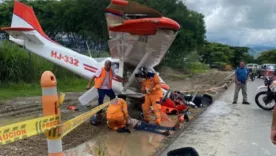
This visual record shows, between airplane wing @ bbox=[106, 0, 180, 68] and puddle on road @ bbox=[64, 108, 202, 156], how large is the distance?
2.35 meters

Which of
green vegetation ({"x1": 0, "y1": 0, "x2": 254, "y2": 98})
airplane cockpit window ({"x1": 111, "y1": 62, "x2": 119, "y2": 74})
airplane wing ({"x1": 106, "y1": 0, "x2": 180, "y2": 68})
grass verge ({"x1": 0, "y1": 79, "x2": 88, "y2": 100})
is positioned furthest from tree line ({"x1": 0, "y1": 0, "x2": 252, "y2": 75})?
airplane wing ({"x1": 106, "y1": 0, "x2": 180, "y2": 68})

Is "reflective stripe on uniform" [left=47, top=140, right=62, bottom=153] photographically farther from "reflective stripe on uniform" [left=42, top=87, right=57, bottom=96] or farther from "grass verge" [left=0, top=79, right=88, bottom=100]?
"grass verge" [left=0, top=79, right=88, bottom=100]

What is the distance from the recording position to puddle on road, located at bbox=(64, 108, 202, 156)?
6.19 meters

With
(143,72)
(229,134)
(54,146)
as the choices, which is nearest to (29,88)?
(143,72)

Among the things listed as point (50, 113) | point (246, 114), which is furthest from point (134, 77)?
point (50, 113)

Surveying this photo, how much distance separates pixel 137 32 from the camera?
793cm

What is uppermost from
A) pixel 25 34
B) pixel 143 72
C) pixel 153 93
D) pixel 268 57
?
pixel 25 34

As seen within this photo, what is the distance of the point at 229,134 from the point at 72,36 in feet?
110

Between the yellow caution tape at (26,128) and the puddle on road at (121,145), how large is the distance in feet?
10.1

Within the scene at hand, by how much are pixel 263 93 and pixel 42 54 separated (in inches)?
305

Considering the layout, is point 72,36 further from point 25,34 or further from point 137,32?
point 137,32

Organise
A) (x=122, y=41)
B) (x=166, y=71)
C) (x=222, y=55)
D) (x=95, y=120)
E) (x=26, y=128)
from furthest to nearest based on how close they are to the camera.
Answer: (x=222, y=55), (x=166, y=71), (x=122, y=41), (x=95, y=120), (x=26, y=128)

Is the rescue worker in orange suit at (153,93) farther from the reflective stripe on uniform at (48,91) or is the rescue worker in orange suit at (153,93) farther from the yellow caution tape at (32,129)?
the reflective stripe on uniform at (48,91)

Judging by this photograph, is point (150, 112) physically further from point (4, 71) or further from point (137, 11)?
point (4, 71)
